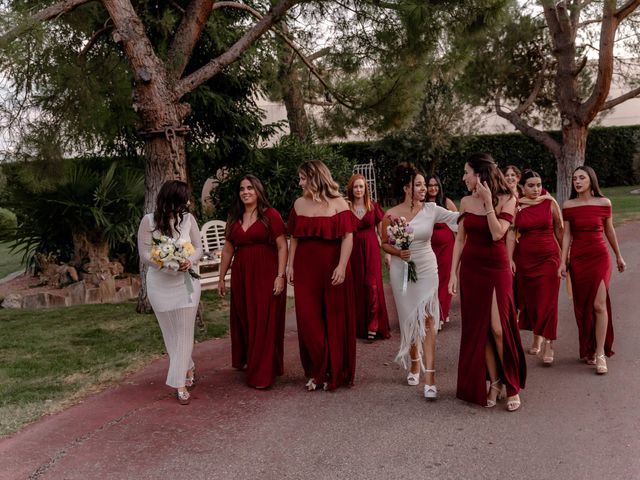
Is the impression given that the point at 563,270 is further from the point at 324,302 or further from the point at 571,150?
the point at 571,150

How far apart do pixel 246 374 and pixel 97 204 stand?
5.98 meters

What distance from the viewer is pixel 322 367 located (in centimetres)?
654

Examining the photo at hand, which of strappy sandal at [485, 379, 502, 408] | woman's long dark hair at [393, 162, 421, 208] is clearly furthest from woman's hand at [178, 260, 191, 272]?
strappy sandal at [485, 379, 502, 408]

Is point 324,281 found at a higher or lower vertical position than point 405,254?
lower

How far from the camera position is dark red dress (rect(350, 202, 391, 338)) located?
8.52 meters

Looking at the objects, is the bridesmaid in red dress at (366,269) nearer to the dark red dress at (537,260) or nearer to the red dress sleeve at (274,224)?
the dark red dress at (537,260)

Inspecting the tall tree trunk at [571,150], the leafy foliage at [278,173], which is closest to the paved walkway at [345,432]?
the leafy foliage at [278,173]

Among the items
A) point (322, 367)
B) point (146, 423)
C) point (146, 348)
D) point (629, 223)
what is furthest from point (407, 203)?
point (629, 223)

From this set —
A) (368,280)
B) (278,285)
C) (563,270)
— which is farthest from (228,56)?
(563,270)

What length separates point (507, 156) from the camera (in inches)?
1096

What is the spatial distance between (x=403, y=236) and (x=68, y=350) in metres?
4.45

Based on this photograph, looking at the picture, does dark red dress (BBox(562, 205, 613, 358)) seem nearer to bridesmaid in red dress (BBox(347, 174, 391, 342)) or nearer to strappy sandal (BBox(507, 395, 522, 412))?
strappy sandal (BBox(507, 395, 522, 412))

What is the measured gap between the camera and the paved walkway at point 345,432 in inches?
189

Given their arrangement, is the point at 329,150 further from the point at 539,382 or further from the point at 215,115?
the point at 539,382
